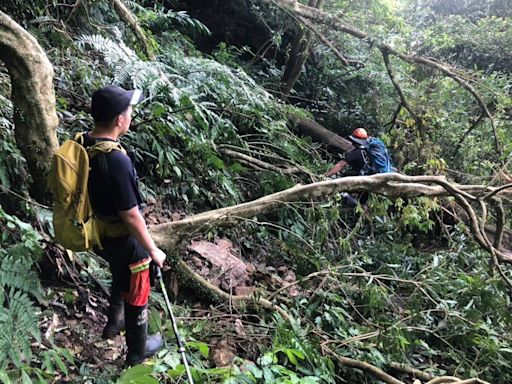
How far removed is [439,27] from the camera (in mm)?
11430

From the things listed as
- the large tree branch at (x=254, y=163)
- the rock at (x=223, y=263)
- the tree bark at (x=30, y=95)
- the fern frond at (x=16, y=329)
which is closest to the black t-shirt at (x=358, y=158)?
the large tree branch at (x=254, y=163)

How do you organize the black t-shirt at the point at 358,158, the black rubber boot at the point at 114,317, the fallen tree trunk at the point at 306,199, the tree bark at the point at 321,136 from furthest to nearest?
the tree bark at the point at 321,136
the black t-shirt at the point at 358,158
the fallen tree trunk at the point at 306,199
the black rubber boot at the point at 114,317

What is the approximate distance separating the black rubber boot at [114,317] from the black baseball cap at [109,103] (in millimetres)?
1258

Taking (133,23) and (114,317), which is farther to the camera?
(133,23)

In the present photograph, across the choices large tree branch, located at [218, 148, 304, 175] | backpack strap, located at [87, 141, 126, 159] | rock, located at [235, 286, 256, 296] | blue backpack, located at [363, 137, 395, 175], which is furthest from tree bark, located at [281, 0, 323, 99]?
backpack strap, located at [87, 141, 126, 159]

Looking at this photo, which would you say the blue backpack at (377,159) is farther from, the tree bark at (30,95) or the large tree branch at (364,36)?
the tree bark at (30,95)

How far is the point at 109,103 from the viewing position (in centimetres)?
262

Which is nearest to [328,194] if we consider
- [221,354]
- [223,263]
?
[223,263]

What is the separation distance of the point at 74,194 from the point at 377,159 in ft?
16.8

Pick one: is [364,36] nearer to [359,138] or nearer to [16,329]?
[359,138]

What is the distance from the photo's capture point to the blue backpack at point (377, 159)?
682 cm

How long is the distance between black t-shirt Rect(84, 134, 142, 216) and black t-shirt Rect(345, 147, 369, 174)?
16.4 feet

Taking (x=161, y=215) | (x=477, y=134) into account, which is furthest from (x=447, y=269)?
(x=477, y=134)

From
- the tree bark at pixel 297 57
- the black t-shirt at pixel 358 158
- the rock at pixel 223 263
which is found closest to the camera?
the rock at pixel 223 263
